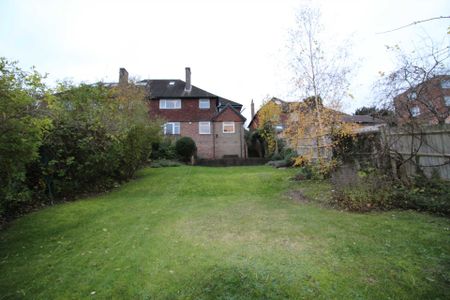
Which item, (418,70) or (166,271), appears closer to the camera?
(166,271)

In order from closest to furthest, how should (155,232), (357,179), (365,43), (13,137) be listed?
(13,137) < (155,232) < (357,179) < (365,43)

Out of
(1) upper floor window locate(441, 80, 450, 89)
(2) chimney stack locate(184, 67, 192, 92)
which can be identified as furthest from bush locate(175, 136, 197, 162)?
(1) upper floor window locate(441, 80, 450, 89)

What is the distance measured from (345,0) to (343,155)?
5.61 metres

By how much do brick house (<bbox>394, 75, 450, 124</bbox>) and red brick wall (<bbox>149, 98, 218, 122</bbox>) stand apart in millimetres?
20105

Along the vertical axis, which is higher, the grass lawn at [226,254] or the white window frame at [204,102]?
the white window frame at [204,102]

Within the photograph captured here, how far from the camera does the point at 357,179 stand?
6.54 metres

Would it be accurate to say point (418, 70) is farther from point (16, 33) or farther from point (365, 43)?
point (16, 33)

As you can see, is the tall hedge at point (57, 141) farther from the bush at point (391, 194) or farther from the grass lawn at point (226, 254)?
the bush at point (391, 194)

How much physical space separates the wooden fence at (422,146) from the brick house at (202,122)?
1837 centimetres

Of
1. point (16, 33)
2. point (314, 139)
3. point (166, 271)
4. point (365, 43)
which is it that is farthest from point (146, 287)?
point (16, 33)

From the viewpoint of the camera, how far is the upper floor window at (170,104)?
2584 cm

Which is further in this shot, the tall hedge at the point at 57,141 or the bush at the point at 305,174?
the bush at the point at 305,174

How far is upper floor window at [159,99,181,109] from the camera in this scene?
25.8m

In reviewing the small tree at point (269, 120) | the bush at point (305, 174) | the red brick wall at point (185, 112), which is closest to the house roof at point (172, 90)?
the red brick wall at point (185, 112)
